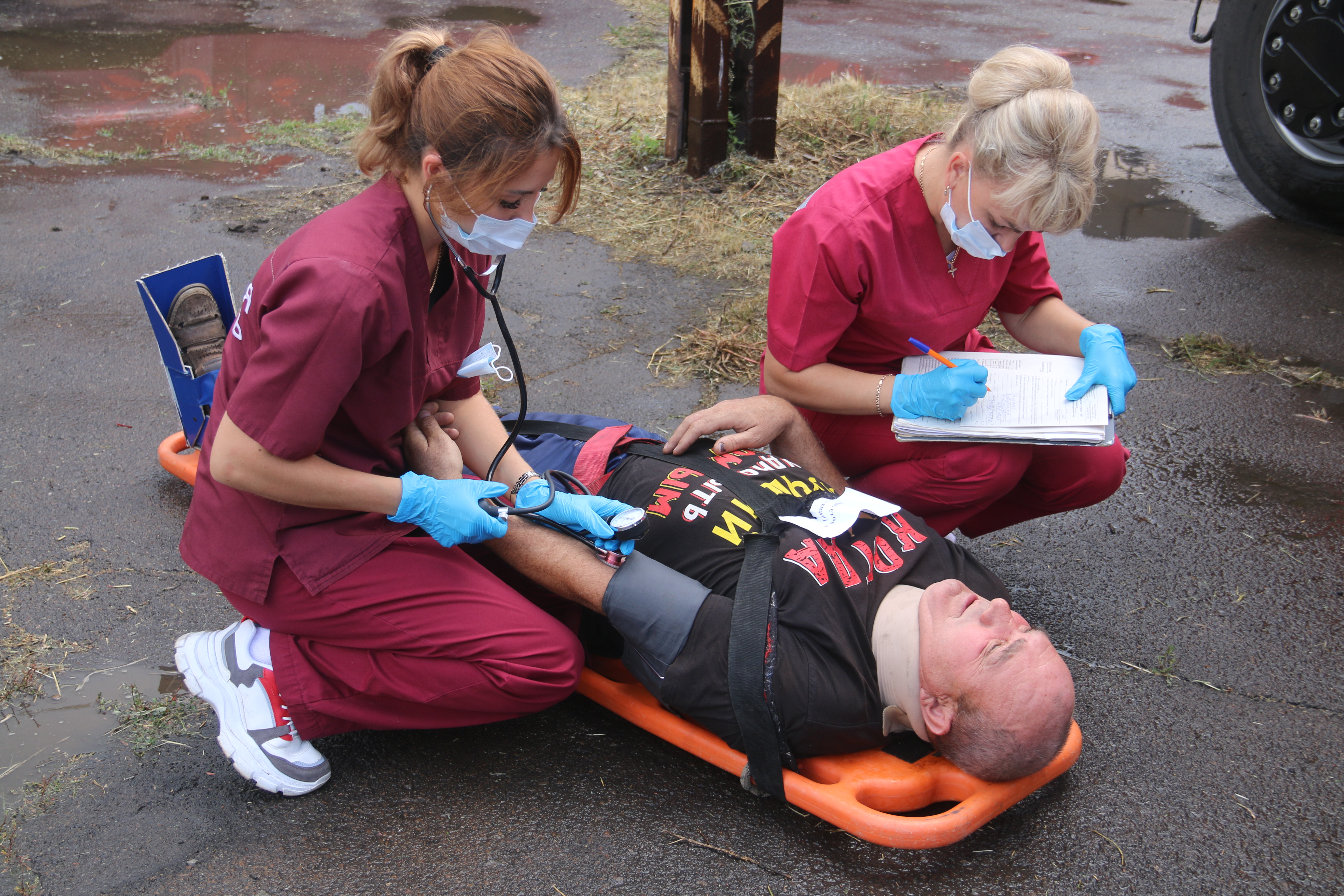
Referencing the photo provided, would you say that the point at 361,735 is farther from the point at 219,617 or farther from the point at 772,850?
the point at 772,850

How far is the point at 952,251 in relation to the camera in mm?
2633

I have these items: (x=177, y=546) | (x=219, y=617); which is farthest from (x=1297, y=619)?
(x=177, y=546)

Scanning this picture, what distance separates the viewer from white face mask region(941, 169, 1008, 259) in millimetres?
2426

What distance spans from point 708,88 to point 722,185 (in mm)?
515

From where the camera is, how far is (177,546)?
2863 mm

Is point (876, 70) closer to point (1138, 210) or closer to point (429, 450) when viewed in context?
point (1138, 210)

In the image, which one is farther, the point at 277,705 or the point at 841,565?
the point at 841,565

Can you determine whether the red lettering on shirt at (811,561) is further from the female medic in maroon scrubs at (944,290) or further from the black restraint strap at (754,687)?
the female medic in maroon scrubs at (944,290)

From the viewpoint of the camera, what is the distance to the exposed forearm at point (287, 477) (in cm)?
188

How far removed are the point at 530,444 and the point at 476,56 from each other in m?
1.18

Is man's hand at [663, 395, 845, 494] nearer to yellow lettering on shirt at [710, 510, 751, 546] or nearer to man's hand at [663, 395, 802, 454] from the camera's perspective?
man's hand at [663, 395, 802, 454]

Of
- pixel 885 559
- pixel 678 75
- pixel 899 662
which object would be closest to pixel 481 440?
pixel 885 559

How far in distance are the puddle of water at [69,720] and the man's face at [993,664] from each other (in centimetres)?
177

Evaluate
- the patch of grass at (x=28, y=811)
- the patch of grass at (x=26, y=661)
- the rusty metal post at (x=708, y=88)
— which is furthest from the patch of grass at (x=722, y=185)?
the patch of grass at (x=28, y=811)
